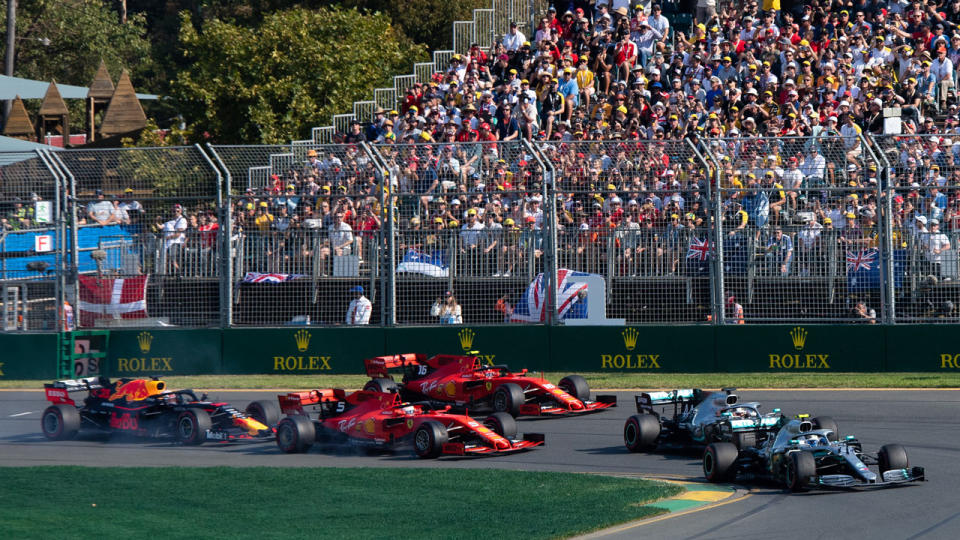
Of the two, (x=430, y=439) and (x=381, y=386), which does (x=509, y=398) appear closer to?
(x=381, y=386)

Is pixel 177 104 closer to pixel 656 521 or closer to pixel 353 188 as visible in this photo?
pixel 353 188

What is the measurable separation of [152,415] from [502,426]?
4505mm

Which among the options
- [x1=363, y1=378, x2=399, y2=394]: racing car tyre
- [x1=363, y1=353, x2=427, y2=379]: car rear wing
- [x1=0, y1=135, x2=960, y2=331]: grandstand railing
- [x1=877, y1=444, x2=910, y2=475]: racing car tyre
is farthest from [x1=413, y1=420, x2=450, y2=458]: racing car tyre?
[x1=0, y1=135, x2=960, y2=331]: grandstand railing

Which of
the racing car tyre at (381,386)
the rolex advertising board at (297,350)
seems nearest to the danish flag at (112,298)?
the rolex advertising board at (297,350)

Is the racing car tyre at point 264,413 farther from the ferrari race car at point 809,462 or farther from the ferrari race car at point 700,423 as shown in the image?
the ferrari race car at point 809,462

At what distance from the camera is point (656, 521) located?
10516mm

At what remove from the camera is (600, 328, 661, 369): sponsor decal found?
20625 millimetres

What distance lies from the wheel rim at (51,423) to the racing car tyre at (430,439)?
4922 millimetres

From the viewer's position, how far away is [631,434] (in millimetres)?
13930

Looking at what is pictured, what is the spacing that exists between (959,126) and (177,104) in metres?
27.1

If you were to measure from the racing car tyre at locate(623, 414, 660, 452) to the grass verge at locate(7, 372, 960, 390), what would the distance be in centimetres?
551

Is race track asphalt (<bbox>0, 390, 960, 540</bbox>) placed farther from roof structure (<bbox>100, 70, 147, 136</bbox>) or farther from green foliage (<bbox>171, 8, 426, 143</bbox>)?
roof structure (<bbox>100, 70, 147, 136</bbox>)

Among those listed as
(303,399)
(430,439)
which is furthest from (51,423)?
(430,439)

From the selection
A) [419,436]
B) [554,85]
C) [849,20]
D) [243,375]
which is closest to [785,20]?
[849,20]
